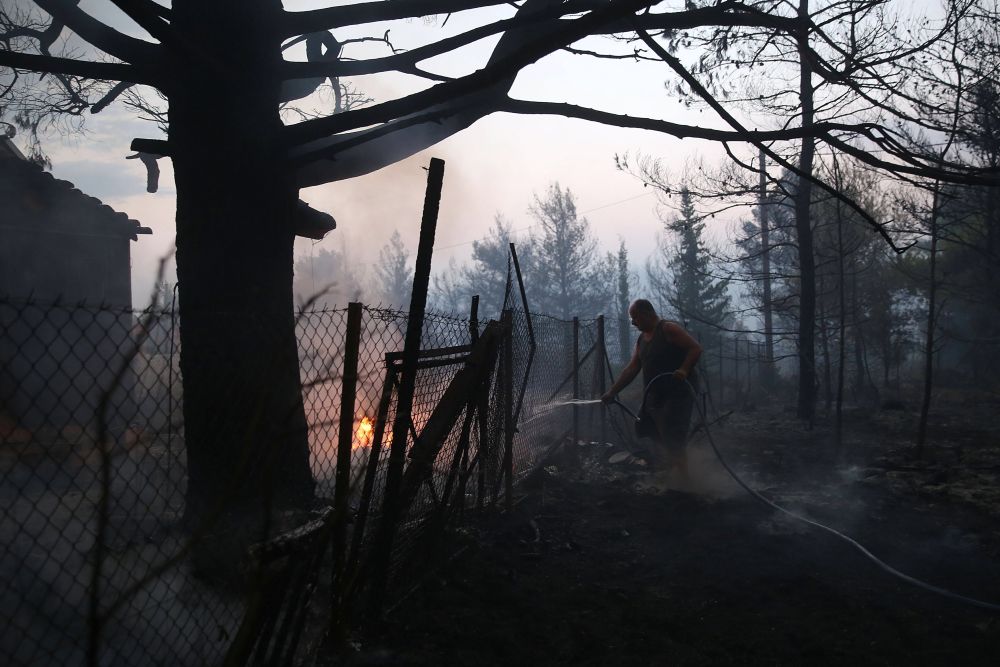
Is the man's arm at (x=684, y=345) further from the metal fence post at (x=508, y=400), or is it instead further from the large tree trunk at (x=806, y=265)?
the large tree trunk at (x=806, y=265)

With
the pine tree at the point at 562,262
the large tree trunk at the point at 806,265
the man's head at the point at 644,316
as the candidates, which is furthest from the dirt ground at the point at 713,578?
the pine tree at the point at 562,262

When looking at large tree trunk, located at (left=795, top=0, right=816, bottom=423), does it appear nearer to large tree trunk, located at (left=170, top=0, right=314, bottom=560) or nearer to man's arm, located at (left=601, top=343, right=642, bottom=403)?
man's arm, located at (left=601, top=343, right=642, bottom=403)

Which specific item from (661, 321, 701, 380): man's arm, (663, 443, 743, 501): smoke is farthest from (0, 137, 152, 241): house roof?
(663, 443, 743, 501): smoke

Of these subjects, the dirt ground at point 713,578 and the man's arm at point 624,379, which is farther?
the man's arm at point 624,379

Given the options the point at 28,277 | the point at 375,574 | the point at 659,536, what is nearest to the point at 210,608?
the point at 375,574

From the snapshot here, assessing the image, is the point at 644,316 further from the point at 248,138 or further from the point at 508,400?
the point at 248,138

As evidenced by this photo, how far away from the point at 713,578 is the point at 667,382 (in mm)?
2945

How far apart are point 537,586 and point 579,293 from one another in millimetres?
42331

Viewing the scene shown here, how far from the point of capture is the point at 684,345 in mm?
7164

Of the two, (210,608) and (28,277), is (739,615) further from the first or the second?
(28,277)

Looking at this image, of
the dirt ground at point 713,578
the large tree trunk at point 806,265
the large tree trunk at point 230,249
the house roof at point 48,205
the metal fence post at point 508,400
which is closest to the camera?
the dirt ground at point 713,578

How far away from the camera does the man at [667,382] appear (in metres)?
7.14

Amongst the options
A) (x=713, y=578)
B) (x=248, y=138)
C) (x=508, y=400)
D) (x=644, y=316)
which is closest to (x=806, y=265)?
(x=644, y=316)

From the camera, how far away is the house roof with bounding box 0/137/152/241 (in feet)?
37.6
